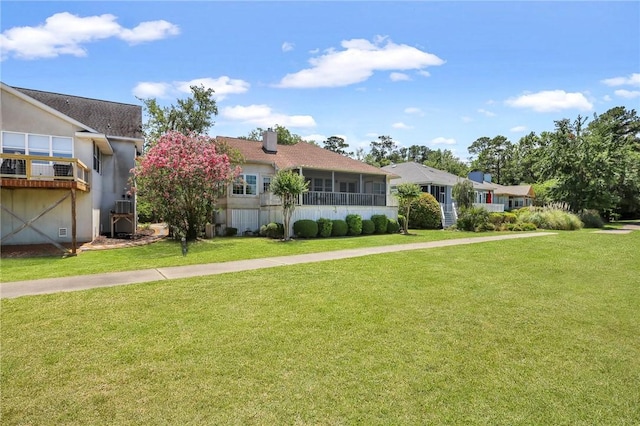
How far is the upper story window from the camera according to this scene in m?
14.6

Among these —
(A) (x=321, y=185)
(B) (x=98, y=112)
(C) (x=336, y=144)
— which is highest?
(C) (x=336, y=144)

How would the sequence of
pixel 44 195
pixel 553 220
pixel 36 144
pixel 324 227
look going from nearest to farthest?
pixel 36 144 < pixel 44 195 < pixel 324 227 < pixel 553 220

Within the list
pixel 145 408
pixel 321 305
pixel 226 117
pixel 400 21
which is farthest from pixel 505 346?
pixel 226 117

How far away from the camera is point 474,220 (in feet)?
75.3

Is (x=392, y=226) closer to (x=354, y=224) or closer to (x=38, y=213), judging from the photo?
(x=354, y=224)

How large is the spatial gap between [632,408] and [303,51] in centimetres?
1575

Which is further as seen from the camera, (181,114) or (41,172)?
(181,114)

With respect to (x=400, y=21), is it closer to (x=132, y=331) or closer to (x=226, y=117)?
(x=132, y=331)

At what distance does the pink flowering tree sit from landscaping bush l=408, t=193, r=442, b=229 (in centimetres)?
1398

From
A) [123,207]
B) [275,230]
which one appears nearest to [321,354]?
[275,230]

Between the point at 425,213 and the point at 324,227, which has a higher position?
the point at 425,213

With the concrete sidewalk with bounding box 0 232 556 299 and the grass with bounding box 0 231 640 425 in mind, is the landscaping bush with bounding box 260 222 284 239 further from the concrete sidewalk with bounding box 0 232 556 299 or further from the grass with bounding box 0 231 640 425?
the grass with bounding box 0 231 640 425

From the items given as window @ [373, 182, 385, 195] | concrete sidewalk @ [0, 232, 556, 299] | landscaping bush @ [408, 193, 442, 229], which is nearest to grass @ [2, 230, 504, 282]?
concrete sidewalk @ [0, 232, 556, 299]

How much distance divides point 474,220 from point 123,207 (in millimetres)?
21180
